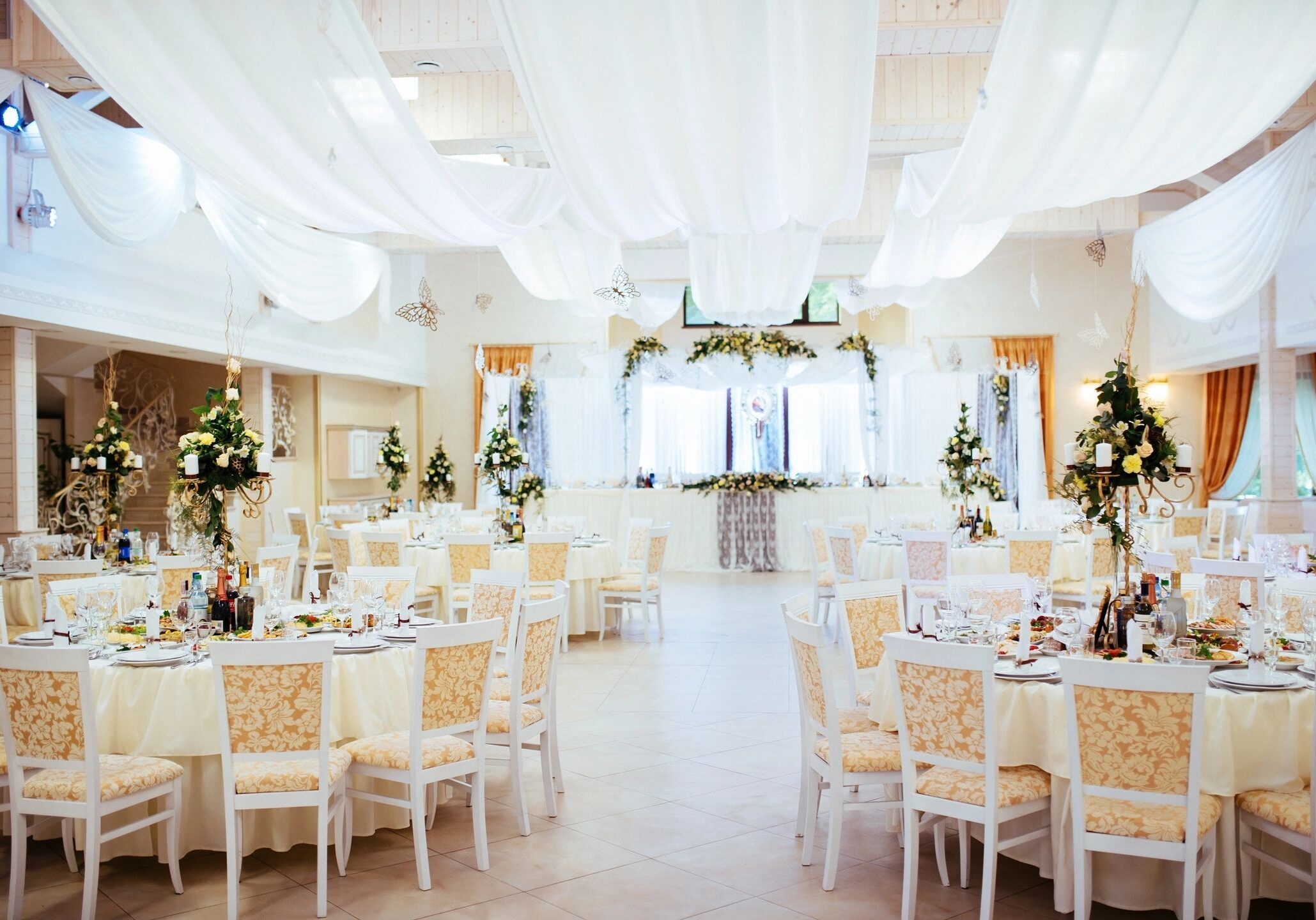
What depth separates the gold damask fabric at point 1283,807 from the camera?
3375 millimetres

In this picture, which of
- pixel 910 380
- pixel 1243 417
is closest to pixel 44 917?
pixel 910 380

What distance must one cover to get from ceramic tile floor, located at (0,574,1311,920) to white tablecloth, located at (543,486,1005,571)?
8.24m

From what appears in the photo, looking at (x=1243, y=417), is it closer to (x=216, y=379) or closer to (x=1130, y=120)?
(x=1130, y=120)

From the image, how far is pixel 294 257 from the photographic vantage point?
8.16 m

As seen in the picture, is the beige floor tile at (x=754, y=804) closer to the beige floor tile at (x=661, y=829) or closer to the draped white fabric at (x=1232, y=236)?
the beige floor tile at (x=661, y=829)

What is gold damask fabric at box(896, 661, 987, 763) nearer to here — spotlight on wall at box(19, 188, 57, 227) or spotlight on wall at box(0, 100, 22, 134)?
spotlight on wall at box(19, 188, 57, 227)

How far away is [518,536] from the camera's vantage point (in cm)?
938

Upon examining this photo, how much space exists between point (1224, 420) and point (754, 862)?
12.6 meters

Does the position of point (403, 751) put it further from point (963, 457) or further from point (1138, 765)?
point (963, 457)

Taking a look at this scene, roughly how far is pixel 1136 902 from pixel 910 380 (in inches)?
473

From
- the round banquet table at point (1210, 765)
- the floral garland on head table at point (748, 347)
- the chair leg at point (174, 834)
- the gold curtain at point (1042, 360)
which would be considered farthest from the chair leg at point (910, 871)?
the gold curtain at point (1042, 360)

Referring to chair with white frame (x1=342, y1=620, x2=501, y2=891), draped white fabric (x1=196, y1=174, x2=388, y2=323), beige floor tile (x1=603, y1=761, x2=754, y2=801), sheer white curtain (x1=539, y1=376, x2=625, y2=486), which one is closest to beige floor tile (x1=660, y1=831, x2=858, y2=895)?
beige floor tile (x1=603, y1=761, x2=754, y2=801)

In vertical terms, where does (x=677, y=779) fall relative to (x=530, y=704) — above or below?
below

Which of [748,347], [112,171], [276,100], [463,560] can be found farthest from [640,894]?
[748,347]
